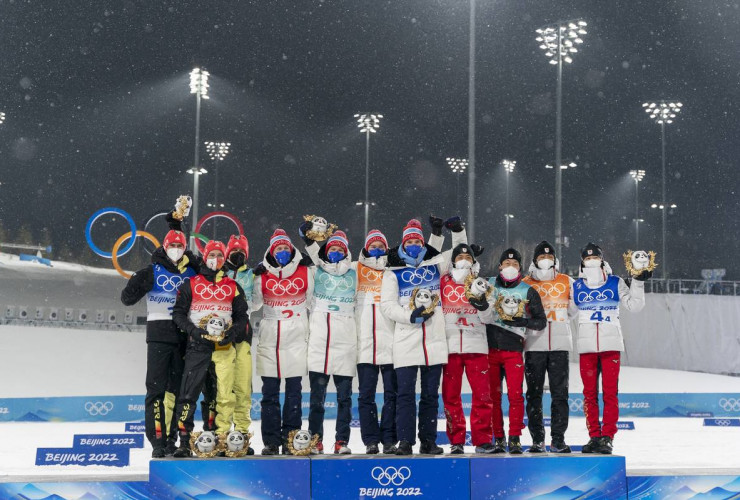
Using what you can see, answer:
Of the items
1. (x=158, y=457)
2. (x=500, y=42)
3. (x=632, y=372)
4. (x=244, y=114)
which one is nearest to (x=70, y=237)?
(x=244, y=114)

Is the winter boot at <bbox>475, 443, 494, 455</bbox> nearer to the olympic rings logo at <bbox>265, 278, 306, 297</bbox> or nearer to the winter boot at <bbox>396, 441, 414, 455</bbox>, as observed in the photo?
the winter boot at <bbox>396, 441, 414, 455</bbox>

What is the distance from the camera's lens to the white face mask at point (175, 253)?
6898 millimetres

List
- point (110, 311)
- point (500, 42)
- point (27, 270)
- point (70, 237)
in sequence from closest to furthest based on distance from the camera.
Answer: point (110, 311), point (27, 270), point (70, 237), point (500, 42)

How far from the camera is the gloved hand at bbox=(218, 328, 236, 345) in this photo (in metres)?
6.43

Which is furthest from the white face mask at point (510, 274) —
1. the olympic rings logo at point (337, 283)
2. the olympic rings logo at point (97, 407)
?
the olympic rings logo at point (97, 407)

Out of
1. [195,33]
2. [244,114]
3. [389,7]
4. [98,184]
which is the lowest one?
[98,184]

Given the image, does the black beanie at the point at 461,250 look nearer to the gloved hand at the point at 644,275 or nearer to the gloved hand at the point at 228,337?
the gloved hand at the point at 644,275

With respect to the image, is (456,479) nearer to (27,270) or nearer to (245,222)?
(27,270)

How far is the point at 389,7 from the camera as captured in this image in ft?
119

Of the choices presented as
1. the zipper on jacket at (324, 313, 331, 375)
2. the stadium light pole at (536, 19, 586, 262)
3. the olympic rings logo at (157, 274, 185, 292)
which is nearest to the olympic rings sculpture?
the stadium light pole at (536, 19, 586, 262)

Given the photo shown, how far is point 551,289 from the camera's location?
7.18 meters

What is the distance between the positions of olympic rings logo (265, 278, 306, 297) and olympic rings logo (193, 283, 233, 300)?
0.45 m

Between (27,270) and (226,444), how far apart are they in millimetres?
21158

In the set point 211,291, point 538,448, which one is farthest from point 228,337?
point 538,448
